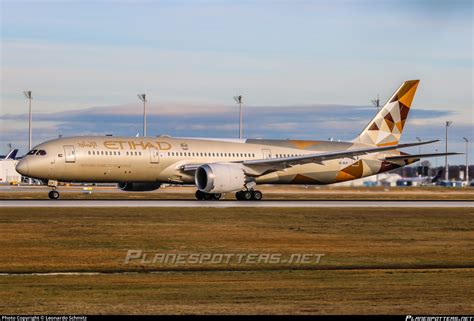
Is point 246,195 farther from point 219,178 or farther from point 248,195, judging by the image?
point 219,178

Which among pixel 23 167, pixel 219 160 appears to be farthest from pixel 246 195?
pixel 23 167

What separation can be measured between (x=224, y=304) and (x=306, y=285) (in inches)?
143

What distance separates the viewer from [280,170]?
214ft

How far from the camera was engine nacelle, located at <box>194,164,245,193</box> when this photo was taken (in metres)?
58.0

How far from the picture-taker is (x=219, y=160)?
64.4m

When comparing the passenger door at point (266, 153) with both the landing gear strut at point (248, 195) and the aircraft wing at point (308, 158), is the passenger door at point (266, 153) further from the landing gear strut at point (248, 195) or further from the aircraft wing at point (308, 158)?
the landing gear strut at point (248, 195)

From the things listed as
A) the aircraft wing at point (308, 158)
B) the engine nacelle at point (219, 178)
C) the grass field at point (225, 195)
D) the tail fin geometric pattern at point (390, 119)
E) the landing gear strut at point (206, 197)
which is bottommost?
the grass field at point (225, 195)

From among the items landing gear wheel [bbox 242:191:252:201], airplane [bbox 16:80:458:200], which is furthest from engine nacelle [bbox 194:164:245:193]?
landing gear wheel [bbox 242:191:252:201]

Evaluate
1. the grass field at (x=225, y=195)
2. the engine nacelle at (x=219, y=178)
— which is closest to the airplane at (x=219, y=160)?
the engine nacelle at (x=219, y=178)

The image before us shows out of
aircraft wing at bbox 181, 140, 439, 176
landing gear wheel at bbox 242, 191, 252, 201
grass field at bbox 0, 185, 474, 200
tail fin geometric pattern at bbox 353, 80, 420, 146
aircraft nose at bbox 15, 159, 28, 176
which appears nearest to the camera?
aircraft nose at bbox 15, 159, 28, 176

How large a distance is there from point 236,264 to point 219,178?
3170 centimetres

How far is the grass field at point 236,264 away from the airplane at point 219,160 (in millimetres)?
12665

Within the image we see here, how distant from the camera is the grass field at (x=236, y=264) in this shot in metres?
19.2

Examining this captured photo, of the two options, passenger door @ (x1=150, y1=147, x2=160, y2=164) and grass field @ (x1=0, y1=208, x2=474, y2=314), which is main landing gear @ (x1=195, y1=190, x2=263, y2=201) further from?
grass field @ (x1=0, y1=208, x2=474, y2=314)
